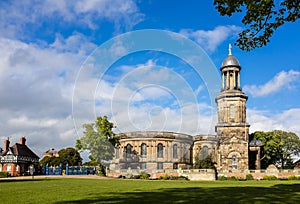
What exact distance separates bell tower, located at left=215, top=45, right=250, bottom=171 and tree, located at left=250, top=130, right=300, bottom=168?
8264 mm

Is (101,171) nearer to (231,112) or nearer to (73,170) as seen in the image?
(73,170)

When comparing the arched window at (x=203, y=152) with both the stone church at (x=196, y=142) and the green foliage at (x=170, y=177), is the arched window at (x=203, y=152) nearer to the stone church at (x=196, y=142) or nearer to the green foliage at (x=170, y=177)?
the stone church at (x=196, y=142)

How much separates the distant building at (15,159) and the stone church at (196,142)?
16.1 meters

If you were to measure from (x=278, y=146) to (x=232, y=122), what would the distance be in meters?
12.2

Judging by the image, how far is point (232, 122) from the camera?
6184 cm

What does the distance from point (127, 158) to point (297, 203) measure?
5341 cm

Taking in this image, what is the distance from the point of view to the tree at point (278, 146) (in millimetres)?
65488

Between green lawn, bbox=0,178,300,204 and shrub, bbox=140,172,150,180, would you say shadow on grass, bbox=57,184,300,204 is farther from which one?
shrub, bbox=140,172,150,180

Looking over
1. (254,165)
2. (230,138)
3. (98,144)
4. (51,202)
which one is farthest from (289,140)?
(51,202)

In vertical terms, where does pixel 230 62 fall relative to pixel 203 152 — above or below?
above

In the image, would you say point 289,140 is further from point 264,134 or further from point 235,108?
point 235,108

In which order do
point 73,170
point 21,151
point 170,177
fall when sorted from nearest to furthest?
point 170,177 < point 73,170 < point 21,151

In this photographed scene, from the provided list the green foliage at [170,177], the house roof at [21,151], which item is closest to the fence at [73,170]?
the house roof at [21,151]

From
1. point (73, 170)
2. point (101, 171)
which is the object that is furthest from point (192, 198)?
point (73, 170)
